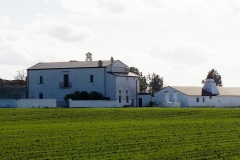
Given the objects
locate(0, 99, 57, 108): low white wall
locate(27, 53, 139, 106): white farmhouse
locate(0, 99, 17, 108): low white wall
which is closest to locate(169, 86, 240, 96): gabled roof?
locate(27, 53, 139, 106): white farmhouse

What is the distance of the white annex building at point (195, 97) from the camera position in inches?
3794

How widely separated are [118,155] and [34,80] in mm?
72361

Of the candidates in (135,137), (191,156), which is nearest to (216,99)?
(135,137)

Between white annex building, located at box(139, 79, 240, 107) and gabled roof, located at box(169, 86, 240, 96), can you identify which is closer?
white annex building, located at box(139, 79, 240, 107)

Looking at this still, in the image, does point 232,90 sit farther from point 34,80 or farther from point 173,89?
point 34,80

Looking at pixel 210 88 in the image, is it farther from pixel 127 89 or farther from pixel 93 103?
pixel 93 103

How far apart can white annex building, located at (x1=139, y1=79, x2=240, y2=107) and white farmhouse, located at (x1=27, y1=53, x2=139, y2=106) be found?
5099 mm

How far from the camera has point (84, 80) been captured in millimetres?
89625

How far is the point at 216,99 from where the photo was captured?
102 m

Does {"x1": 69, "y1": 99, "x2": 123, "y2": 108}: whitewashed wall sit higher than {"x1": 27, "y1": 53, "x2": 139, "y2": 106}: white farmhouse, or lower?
lower

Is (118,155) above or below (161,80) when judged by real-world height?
below

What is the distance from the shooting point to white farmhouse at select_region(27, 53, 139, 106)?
88.4 metres

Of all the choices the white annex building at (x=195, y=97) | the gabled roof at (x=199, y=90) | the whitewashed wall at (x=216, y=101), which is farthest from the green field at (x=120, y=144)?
the gabled roof at (x=199, y=90)

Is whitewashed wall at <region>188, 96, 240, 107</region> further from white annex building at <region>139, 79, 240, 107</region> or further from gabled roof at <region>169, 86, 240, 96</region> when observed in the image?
gabled roof at <region>169, 86, 240, 96</region>
